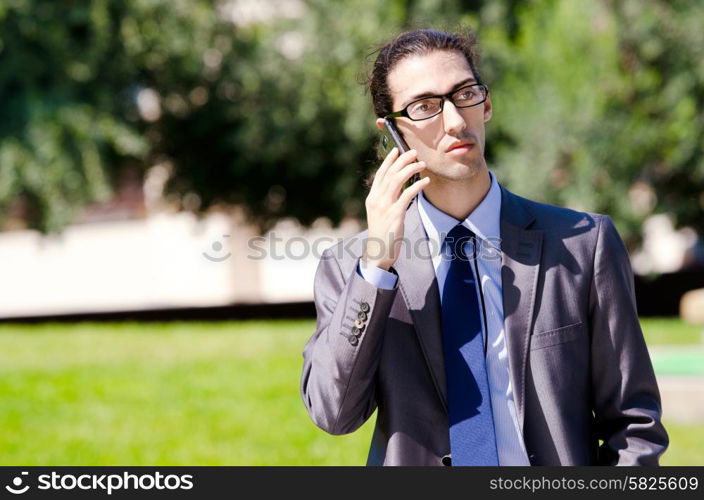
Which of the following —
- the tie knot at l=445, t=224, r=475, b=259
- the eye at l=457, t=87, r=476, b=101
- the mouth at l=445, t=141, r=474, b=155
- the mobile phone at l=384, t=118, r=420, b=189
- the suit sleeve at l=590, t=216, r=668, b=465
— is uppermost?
the eye at l=457, t=87, r=476, b=101

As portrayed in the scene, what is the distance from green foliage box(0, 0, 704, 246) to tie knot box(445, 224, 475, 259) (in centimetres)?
1077

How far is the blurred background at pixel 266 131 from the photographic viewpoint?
12.1 m

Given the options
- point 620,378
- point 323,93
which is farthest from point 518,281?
point 323,93

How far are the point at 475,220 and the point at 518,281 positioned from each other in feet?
0.68

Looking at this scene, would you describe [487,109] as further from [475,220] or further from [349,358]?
[349,358]

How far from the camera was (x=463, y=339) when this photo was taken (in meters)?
2.23

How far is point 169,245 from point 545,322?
26221 millimetres

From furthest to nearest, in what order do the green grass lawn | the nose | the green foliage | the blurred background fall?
1. the green foliage
2. the blurred background
3. the green grass lawn
4. the nose

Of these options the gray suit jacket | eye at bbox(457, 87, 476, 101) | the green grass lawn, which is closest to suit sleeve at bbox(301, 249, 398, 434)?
the gray suit jacket

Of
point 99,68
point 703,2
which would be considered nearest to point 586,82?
point 703,2

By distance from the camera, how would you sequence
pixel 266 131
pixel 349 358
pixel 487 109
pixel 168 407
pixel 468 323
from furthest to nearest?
1. pixel 266 131
2. pixel 168 407
3. pixel 487 109
4. pixel 468 323
5. pixel 349 358

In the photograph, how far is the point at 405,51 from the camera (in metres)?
2.36

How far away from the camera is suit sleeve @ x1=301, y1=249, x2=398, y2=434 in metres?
2.14

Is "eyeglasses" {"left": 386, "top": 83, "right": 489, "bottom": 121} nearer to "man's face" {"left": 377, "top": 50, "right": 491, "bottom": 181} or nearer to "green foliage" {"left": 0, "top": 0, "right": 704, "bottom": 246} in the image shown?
"man's face" {"left": 377, "top": 50, "right": 491, "bottom": 181}
